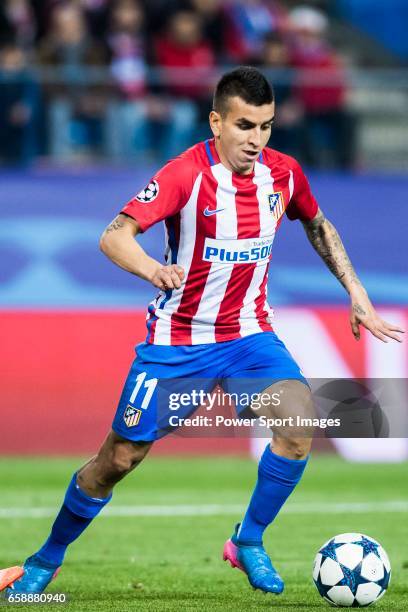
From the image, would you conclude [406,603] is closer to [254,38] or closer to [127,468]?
[127,468]

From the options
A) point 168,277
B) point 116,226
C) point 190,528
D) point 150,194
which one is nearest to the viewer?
point 168,277

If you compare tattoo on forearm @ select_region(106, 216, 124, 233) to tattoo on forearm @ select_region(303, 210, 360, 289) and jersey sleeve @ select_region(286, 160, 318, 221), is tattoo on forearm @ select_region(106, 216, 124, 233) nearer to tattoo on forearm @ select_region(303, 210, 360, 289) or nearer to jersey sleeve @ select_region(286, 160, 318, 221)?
jersey sleeve @ select_region(286, 160, 318, 221)

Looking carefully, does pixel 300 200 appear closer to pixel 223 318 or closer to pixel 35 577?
pixel 223 318

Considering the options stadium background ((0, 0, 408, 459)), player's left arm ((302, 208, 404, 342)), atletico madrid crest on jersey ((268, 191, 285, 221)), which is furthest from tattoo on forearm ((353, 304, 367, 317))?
stadium background ((0, 0, 408, 459))

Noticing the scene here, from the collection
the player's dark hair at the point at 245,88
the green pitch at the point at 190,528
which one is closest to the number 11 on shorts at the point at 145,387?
the green pitch at the point at 190,528

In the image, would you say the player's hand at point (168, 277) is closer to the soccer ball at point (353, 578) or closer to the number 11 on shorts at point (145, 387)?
the number 11 on shorts at point (145, 387)

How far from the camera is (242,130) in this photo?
591 centimetres

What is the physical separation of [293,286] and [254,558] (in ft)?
26.3

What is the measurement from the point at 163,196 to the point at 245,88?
61 centimetres

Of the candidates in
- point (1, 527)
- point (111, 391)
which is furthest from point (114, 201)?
point (1, 527)

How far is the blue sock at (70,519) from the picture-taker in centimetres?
616

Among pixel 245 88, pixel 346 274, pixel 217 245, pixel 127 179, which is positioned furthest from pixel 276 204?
pixel 127 179

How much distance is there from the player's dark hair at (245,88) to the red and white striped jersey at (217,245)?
0.99ft

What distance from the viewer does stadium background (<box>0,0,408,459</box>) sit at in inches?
468
